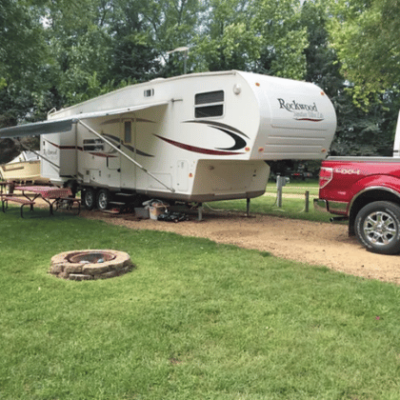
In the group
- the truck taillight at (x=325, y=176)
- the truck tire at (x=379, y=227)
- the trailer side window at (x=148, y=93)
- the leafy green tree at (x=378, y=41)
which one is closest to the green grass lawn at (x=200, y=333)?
the truck tire at (x=379, y=227)

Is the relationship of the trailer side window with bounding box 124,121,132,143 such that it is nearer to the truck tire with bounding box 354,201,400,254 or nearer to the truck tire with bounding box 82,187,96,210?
the truck tire with bounding box 82,187,96,210

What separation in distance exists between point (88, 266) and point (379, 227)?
4.43 m

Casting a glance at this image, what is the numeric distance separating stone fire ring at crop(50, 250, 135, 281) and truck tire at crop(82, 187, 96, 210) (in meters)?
7.27

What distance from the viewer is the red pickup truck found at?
679 centimetres

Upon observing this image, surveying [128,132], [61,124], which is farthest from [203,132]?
[61,124]

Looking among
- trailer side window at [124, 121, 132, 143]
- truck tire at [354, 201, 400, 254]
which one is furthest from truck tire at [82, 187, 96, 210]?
truck tire at [354, 201, 400, 254]

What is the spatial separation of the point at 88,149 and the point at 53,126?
114 inches

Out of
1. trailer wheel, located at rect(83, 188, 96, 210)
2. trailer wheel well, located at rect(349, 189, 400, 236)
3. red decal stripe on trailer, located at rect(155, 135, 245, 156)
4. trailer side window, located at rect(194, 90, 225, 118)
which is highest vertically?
trailer side window, located at rect(194, 90, 225, 118)

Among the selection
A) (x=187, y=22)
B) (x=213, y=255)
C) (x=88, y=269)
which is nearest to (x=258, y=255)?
(x=213, y=255)

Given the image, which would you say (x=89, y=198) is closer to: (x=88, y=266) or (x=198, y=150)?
(x=198, y=150)

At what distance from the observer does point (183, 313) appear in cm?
432

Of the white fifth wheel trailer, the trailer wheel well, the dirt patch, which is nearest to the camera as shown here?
the dirt patch

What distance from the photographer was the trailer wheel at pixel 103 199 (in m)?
12.6

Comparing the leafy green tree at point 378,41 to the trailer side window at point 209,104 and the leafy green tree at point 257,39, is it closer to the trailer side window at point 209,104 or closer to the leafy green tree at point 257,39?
the trailer side window at point 209,104
